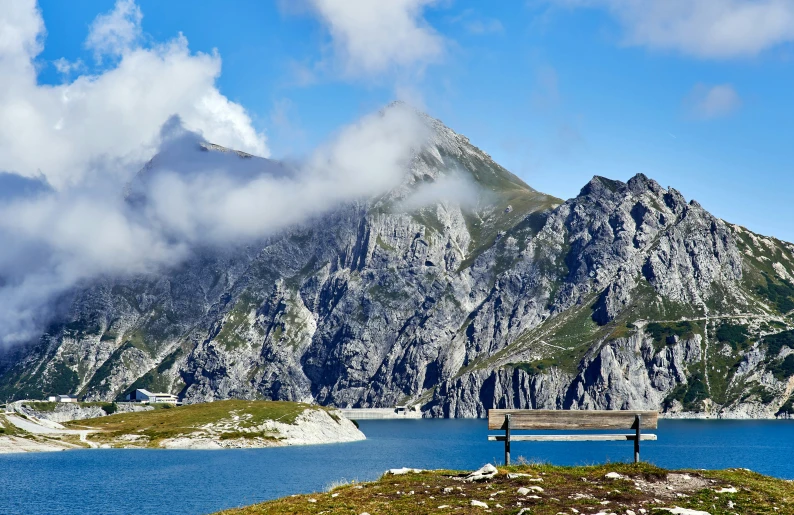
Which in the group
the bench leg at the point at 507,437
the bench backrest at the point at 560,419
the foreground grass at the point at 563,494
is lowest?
the foreground grass at the point at 563,494

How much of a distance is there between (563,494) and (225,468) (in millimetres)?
93833

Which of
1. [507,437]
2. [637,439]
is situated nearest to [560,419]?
[507,437]

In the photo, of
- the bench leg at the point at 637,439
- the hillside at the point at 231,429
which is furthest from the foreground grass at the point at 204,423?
the bench leg at the point at 637,439

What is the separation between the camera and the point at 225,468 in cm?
11169

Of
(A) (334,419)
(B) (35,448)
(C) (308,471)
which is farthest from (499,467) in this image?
(A) (334,419)

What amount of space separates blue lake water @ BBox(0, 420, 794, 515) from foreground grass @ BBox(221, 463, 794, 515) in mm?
22256

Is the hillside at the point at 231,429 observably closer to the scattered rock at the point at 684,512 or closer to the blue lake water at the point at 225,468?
the blue lake water at the point at 225,468

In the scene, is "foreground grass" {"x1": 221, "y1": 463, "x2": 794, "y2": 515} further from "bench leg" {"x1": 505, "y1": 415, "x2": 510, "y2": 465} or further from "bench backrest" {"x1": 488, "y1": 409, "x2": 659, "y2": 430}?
"bench backrest" {"x1": 488, "y1": 409, "x2": 659, "y2": 430}

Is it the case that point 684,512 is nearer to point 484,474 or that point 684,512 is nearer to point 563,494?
point 563,494

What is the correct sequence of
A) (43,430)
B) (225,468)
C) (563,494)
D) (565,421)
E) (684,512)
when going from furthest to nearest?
(43,430), (225,468), (565,421), (563,494), (684,512)

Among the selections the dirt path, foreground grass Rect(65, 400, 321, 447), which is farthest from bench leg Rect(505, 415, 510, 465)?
the dirt path

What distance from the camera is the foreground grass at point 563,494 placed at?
80.3 ft

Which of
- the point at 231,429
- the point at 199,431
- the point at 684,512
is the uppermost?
the point at 684,512

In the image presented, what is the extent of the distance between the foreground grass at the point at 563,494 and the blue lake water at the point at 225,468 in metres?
22.3
